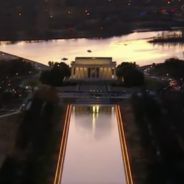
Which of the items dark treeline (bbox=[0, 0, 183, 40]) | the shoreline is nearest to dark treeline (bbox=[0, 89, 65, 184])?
the shoreline

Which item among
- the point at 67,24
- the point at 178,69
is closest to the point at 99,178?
the point at 178,69

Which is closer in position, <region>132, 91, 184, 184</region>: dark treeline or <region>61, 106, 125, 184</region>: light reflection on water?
<region>132, 91, 184, 184</region>: dark treeline

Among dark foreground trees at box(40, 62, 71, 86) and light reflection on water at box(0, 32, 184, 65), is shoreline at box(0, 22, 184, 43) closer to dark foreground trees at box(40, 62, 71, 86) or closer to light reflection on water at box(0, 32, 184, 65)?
light reflection on water at box(0, 32, 184, 65)

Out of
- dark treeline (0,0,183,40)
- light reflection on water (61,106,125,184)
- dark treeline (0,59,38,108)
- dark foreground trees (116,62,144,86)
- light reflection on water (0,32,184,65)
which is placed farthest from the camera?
dark treeline (0,0,183,40)

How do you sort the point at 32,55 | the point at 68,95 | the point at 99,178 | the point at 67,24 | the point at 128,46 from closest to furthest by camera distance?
the point at 99,178 < the point at 68,95 < the point at 32,55 < the point at 128,46 < the point at 67,24

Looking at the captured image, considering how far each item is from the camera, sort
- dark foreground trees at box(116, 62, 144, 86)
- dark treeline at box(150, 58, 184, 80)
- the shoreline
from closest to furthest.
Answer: dark foreground trees at box(116, 62, 144, 86), dark treeline at box(150, 58, 184, 80), the shoreline

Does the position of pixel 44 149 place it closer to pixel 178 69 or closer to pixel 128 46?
pixel 178 69
